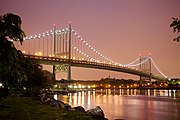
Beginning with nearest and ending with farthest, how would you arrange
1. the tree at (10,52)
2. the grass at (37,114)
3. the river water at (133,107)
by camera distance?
the tree at (10,52) < the grass at (37,114) < the river water at (133,107)

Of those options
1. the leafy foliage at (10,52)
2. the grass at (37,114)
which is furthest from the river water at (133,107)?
the leafy foliage at (10,52)

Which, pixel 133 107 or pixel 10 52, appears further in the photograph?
pixel 133 107

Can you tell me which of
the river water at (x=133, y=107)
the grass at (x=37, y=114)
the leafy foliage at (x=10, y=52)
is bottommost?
the river water at (x=133, y=107)

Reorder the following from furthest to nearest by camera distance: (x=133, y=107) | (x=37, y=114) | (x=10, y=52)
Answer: (x=133, y=107) < (x=37, y=114) < (x=10, y=52)

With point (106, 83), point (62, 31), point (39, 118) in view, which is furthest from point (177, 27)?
point (106, 83)

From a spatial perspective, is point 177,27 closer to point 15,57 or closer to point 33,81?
point 15,57

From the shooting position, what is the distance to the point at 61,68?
67625mm

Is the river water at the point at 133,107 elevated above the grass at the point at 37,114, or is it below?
below

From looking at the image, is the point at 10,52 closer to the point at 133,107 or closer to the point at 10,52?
the point at 10,52

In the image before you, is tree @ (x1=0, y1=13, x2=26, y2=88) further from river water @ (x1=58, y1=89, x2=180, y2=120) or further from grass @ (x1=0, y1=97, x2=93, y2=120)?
river water @ (x1=58, y1=89, x2=180, y2=120)

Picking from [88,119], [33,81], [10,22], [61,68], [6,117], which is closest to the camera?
[10,22]

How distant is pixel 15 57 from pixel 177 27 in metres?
5.82

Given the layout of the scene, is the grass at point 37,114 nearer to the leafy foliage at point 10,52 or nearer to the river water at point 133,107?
the leafy foliage at point 10,52

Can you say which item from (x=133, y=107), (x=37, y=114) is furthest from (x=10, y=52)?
(x=133, y=107)
